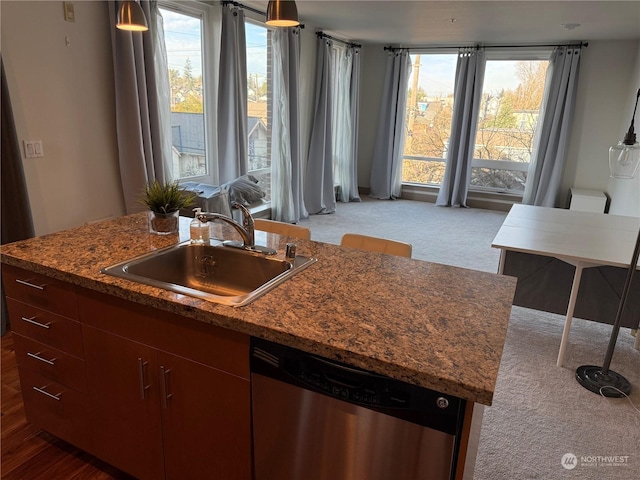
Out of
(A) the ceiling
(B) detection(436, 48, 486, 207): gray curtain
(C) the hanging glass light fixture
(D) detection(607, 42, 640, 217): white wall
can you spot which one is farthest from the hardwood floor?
(B) detection(436, 48, 486, 207): gray curtain

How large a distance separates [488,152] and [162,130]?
5.11 metres

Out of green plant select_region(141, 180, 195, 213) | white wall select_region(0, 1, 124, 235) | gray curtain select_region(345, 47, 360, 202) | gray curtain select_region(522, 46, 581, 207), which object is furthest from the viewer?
gray curtain select_region(345, 47, 360, 202)

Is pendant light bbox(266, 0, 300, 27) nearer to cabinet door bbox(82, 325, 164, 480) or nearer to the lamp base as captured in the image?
cabinet door bbox(82, 325, 164, 480)

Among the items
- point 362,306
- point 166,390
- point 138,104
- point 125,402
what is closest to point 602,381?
point 362,306

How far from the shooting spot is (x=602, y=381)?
7.92ft

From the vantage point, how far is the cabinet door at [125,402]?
146cm

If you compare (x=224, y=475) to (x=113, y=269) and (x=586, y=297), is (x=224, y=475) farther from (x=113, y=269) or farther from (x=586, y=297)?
(x=586, y=297)

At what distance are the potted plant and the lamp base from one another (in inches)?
92.2

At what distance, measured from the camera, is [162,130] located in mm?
3436

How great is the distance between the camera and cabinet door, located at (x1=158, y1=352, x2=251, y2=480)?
132 cm

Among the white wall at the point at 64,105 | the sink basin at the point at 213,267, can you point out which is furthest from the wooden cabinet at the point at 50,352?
the white wall at the point at 64,105

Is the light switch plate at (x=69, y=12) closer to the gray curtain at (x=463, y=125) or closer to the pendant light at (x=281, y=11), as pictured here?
the pendant light at (x=281, y=11)

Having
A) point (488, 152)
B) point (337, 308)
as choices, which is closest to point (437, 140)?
point (488, 152)

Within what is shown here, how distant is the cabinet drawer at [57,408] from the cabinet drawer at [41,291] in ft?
1.11
